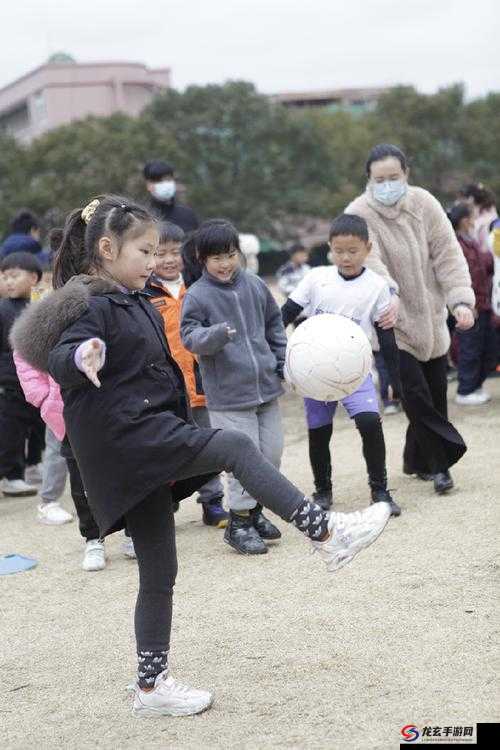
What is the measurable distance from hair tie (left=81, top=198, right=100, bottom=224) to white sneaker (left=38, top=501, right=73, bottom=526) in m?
3.58

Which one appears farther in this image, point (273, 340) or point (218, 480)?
point (218, 480)

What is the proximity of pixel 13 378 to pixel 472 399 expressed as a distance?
14.1 feet

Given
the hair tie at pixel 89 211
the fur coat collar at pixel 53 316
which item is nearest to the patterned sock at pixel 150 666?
the fur coat collar at pixel 53 316

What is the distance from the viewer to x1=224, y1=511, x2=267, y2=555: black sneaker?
556 cm

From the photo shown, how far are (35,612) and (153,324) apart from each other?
77.6 inches

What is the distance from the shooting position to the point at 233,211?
211 feet

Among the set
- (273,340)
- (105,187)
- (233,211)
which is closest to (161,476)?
(273,340)

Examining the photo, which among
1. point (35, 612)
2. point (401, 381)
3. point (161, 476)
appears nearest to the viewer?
point (161, 476)

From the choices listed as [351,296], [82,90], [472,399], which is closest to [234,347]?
[351,296]

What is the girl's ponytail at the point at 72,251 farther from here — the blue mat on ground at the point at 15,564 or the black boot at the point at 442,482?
the black boot at the point at 442,482

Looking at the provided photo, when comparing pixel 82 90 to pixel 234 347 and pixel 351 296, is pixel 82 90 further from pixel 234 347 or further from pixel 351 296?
pixel 234 347

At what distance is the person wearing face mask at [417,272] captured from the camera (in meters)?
6.32

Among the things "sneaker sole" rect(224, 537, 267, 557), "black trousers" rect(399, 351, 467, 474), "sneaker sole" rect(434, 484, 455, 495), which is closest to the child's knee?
"black trousers" rect(399, 351, 467, 474)

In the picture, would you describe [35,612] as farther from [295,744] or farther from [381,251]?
[381,251]
